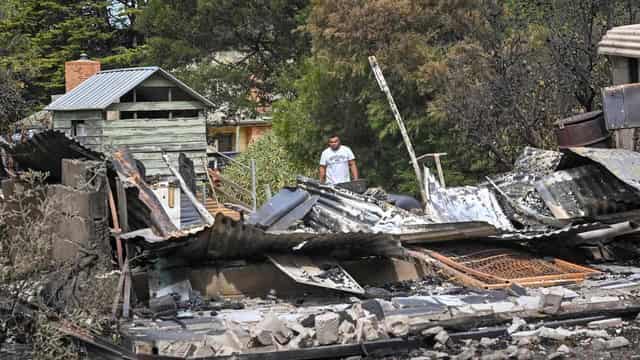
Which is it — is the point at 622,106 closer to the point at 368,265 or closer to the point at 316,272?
the point at 368,265

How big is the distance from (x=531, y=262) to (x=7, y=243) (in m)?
5.09

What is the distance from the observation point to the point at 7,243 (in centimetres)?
864

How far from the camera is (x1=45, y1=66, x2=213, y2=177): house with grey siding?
1603 centimetres

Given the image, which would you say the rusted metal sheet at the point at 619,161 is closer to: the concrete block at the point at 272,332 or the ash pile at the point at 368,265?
the ash pile at the point at 368,265

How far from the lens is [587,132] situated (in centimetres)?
1094

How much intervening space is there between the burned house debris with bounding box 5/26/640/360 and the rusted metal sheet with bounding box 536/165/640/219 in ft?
0.05

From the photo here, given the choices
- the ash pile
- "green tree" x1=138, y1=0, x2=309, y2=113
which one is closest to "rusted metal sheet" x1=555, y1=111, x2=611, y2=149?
the ash pile

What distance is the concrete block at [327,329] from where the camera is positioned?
6.63m

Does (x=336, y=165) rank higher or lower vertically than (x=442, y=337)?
higher

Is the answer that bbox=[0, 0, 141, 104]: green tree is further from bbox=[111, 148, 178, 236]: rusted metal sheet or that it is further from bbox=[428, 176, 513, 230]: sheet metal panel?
bbox=[428, 176, 513, 230]: sheet metal panel

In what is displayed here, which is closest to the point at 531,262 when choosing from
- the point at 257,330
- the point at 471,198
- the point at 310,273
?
the point at 471,198

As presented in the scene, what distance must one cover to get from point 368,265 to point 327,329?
2133mm

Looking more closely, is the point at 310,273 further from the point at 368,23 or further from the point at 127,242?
the point at 368,23

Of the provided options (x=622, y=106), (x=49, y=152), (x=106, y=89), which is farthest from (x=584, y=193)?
(x=106, y=89)
